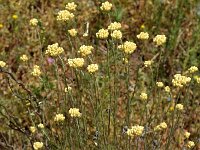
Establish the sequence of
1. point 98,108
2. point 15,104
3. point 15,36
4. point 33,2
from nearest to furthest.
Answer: point 98,108 → point 15,104 → point 15,36 → point 33,2

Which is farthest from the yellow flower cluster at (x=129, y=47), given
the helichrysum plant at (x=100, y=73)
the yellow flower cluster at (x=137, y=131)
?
the helichrysum plant at (x=100, y=73)

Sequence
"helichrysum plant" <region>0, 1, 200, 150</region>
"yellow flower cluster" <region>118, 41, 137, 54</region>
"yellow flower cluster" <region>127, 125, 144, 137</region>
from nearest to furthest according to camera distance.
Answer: "yellow flower cluster" <region>127, 125, 144, 137</region>, "yellow flower cluster" <region>118, 41, 137, 54</region>, "helichrysum plant" <region>0, 1, 200, 150</region>

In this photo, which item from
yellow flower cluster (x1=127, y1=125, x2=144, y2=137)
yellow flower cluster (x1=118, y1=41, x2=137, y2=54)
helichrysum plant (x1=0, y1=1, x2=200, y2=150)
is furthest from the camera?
helichrysum plant (x1=0, y1=1, x2=200, y2=150)

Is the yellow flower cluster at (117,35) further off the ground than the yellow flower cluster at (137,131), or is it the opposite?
the yellow flower cluster at (117,35)

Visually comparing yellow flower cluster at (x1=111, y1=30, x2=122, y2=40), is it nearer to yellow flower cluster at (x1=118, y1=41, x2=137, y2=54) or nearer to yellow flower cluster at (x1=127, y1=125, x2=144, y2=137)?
yellow flower cluster at (x1=118, y1=41, x2=137, y2=54)

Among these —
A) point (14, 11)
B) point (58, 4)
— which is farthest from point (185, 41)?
point (14, 11)

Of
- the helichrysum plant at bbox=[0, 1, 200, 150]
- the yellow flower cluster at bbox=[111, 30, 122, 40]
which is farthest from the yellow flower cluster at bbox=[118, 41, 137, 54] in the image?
the helichrysum plant at bbox=[0, 1, 200, 150]

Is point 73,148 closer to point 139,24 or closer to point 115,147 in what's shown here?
point 115,147

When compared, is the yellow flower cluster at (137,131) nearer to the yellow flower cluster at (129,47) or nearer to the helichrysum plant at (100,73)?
the yellow flower cluster at (129,47)

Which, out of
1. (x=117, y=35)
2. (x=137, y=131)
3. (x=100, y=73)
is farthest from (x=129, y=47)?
(x=100, y=73)

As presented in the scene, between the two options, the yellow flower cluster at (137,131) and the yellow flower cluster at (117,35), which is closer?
the yellow flower cluster at (137,131)

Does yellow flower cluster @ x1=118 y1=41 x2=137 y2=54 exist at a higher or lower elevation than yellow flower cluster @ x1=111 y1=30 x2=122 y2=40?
lower
